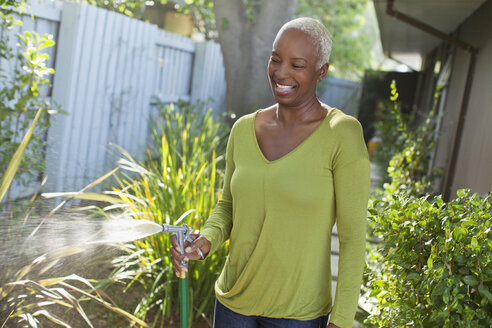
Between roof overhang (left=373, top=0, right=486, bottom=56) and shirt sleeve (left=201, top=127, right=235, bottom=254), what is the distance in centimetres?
415

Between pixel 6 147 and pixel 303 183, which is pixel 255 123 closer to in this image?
pixel 303 183

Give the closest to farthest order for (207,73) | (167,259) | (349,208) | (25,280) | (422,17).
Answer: (349,208) < (25,280) < (167,259) < (422,17) < (207,73)

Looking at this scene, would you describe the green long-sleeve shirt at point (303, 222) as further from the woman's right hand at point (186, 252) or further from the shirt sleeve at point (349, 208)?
the woman's right hand at point (186, 252)

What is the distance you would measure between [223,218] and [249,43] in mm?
5160

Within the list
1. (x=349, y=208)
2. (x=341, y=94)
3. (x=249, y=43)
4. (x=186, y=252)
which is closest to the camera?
(x=349, y=208)

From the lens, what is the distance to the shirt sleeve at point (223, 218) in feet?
6.57

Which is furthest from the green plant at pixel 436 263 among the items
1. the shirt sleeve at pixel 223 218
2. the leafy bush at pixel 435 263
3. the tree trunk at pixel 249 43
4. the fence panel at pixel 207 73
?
the fence panel at pixel 207 73

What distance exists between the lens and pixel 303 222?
179cm

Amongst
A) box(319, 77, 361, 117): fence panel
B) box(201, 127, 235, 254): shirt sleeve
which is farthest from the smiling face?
box(319, 77, 361, 117): fence panel

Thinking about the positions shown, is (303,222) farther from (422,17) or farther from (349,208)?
(422,17)

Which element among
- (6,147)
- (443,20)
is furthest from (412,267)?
(443,20)

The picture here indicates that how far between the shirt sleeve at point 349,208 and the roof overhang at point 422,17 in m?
4.18

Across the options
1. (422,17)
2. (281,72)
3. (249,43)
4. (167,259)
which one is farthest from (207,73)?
(281,72)

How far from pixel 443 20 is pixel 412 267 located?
5.76 meters
